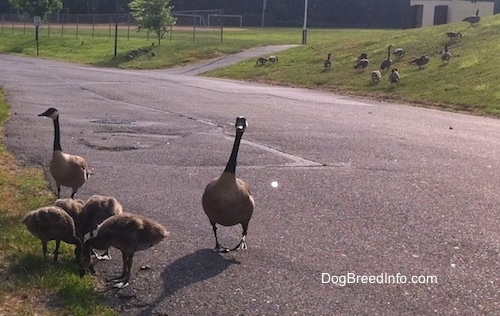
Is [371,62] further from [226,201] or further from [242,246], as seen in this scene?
[226,201]

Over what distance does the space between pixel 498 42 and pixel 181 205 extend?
31.3 meters

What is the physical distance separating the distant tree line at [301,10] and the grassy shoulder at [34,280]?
98392mm

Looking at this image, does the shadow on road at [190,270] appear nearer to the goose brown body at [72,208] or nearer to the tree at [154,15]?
the goose brown body at [72,208]

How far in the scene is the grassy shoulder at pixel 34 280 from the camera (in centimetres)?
516

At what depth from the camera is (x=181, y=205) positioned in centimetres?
843

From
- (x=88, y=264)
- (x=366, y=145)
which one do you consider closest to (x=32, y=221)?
(x=88, y=264)

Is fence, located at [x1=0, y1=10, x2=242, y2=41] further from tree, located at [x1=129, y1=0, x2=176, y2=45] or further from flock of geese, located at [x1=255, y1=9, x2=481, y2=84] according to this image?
flock of geese, located at [x1=255, y1=9, x2=481, y2=84]

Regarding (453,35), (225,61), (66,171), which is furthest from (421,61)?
(66,171)

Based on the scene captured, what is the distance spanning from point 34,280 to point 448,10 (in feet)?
205

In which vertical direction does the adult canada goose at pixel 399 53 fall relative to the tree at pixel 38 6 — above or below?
below

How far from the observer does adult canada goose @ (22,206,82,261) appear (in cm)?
607

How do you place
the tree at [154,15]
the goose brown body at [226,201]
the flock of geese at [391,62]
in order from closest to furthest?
the goose brown body at [226,201] → the flock of geese at [391,62] → the tree at [154,15]

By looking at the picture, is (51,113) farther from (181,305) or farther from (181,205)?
(181,305)

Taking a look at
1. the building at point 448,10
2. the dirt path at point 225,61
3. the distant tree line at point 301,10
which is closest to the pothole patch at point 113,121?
the dirt path at point 225,61
